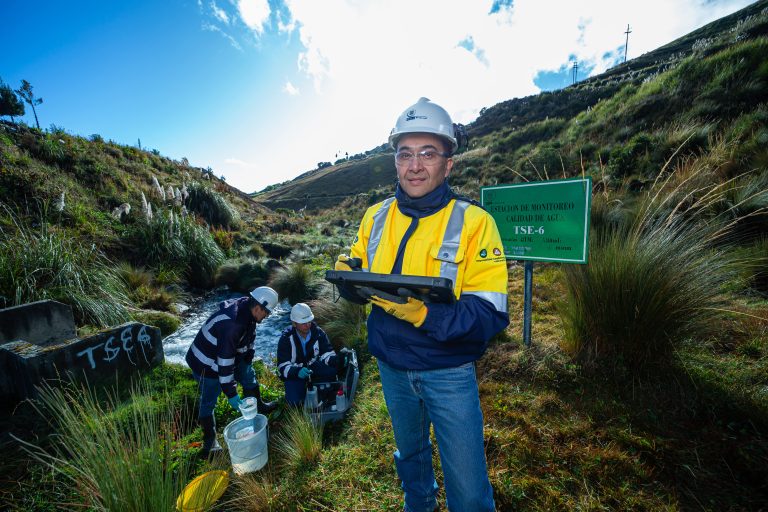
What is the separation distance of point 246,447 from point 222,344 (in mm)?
1168

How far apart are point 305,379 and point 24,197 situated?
37.8 ft

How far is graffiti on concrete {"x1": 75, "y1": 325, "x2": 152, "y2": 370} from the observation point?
14.5 ft

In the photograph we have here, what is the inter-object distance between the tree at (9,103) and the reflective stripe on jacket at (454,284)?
51749 millimetres

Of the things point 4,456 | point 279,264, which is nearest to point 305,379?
point 4,456

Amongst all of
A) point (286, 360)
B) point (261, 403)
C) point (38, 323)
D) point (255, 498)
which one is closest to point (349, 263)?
point (255, 498)

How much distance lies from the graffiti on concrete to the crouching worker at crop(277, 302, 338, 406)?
2.43 meters

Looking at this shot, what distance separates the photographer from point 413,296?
1477 mm

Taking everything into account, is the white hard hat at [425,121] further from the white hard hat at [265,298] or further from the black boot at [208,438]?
the black boot at [208,438]

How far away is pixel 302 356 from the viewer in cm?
464

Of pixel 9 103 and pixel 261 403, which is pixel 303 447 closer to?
pixel 261 403

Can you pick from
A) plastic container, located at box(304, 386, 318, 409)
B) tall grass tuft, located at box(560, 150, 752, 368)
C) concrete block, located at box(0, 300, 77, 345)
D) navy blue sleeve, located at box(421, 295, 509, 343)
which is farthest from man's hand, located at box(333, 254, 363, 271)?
concrete block, located at box(0, 300, 77, 345)

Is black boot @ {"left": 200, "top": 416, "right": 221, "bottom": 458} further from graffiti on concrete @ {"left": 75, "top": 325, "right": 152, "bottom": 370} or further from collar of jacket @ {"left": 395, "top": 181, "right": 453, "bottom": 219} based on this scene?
collar of jacket @ {"left": 395, "top": 181, "right": 453, "bottom": 219}

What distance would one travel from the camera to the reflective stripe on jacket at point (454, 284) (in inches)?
58.9

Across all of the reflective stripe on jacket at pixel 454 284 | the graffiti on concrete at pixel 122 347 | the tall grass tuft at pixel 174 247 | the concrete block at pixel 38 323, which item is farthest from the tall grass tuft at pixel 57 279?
the reflective stripe on jacket at pixel 454 284
